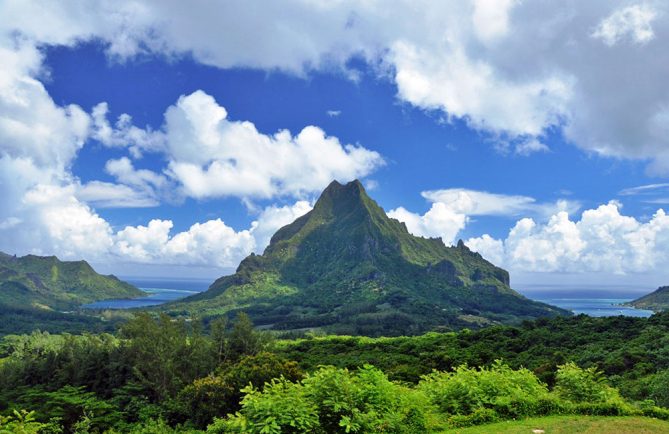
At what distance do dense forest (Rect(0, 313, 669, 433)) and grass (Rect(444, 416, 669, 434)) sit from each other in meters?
0.86

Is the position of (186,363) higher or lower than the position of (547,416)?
lower

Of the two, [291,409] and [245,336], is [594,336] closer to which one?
[245,336]

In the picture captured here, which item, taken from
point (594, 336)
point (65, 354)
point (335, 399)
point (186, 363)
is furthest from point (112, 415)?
point (594, 336)

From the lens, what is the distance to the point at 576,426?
16.3 metres

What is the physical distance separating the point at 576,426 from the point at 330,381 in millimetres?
9262

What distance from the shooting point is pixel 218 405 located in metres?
39.0

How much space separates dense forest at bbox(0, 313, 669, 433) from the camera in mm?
15180

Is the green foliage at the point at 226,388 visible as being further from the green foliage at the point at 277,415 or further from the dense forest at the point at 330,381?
the green foliage at the point at 277,415

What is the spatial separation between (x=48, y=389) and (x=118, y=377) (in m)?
8.52

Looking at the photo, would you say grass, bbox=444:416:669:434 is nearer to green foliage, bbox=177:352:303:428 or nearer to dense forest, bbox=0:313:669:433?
dense forest, bbox=0:313:669:433

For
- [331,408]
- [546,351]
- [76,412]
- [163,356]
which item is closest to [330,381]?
[331,408]

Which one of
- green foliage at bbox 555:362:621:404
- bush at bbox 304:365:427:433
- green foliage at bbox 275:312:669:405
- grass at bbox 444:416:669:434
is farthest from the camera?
green foliage at bbox 275:312:669:405

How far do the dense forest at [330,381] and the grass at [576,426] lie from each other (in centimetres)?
86

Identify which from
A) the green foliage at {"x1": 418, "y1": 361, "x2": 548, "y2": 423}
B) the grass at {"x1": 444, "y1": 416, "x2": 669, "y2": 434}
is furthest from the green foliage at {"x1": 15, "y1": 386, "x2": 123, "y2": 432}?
the grass at {"x1": 444, "y1": 416, "x2": 669, "y2": 434}
